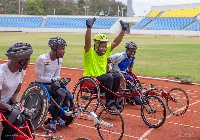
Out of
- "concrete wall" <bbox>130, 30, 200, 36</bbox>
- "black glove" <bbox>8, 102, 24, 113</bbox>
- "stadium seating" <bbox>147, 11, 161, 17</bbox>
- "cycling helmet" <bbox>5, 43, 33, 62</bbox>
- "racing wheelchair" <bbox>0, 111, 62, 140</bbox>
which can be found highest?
"stadium seating" <bbox>147, 11, 161, 17</bbox>

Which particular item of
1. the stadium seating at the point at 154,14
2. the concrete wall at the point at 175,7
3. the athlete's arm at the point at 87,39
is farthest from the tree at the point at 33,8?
the athlete's arm at the point at 87,39

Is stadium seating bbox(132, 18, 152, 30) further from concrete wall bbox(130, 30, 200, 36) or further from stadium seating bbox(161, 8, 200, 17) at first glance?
concrete wall bbox(130, 30, 200, 36)

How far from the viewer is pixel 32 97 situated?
643 cm

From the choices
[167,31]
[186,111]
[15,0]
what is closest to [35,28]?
[167,31]

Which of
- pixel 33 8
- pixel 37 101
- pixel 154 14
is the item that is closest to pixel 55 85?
pixel 37 101

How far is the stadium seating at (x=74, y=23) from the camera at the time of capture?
8962 cm

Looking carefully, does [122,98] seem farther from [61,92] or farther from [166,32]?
[166,32]

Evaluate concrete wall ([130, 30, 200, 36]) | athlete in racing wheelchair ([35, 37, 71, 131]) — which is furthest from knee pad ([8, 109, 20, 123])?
concrete wall ([130, 30, 200, 36])

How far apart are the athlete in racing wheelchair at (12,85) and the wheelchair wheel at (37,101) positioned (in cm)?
176

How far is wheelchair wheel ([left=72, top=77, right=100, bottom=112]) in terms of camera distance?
7.47m

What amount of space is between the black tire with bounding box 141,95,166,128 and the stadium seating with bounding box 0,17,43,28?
84.9 metres

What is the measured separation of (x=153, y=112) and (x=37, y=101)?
2.22 m

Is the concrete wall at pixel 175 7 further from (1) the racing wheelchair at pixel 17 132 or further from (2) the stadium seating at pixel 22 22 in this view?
(1) the racing wheelchair at pixel 17 132

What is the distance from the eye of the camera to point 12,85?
440 cm
